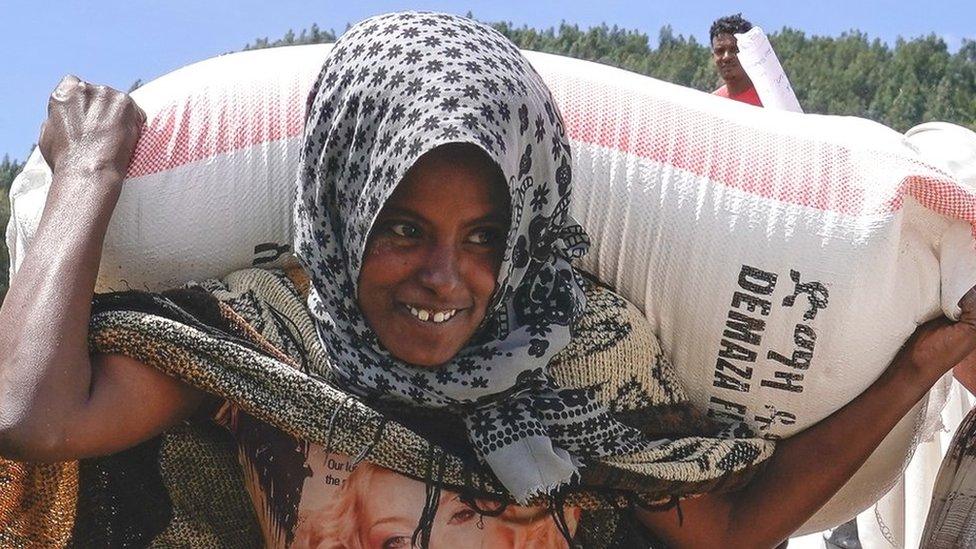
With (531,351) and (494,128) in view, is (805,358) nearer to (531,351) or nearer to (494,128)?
(531,351)

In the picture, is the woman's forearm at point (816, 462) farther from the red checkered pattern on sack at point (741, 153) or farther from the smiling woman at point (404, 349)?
the red checkered pattern on sack at point (741, 153)

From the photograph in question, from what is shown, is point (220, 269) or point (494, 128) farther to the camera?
point (220, 269)

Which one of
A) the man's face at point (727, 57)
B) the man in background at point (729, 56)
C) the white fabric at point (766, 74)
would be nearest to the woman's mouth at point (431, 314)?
the white fabric at point (766, 74)

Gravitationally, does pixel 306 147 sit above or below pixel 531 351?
above

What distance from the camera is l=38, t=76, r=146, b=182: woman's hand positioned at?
1.98m

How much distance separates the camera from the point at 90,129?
2.01m

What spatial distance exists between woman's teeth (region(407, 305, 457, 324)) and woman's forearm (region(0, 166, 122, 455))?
45 centimetres

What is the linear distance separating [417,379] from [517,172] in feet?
1.14

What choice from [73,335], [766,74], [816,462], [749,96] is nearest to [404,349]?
[73,335]

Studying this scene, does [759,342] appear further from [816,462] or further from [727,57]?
[727,57]

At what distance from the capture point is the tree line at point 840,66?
20.8 m

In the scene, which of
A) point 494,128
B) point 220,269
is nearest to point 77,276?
point 220,269

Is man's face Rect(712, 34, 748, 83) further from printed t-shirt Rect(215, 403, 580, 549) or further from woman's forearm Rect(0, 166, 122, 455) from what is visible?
woman's forearm Rect(0, 166, 122, 455)

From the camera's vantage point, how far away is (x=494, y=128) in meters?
1.75
